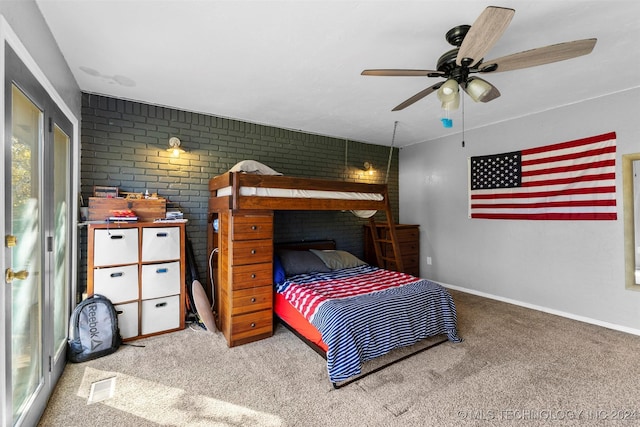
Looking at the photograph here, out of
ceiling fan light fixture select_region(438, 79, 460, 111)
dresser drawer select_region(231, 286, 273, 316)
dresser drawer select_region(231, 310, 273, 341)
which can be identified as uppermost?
ceiling fan light fixture select_region(438, 79, 460, 111)

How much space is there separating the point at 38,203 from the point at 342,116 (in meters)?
3.18

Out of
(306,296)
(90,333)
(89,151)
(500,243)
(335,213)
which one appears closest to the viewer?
(90,333)

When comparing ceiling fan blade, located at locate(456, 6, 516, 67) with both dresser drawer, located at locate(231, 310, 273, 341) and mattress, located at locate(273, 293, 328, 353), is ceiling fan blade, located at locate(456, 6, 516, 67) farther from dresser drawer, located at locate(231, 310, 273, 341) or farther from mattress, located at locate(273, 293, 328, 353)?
dresser drawer, located at locate(231, 310, 273, 341)

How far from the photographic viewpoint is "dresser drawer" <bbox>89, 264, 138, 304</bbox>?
111 inches

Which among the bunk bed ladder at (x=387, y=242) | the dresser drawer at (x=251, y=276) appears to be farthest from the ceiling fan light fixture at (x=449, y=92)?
the dresser drawer at (x=251, y=276)

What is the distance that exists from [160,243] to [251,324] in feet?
4.17

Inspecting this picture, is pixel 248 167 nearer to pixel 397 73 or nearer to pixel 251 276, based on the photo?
pixel 251 276

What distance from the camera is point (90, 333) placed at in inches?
104

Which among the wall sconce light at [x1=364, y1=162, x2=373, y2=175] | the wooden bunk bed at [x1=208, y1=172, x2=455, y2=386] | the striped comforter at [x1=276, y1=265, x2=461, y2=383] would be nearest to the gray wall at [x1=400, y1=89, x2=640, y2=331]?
the wall sconce light at [x1=364, y1=162, x2=373, y2=175]

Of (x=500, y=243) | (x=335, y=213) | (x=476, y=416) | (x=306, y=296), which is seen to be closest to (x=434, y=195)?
(x=500, y=243)

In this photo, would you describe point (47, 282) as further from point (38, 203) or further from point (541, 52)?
point (541, 52)

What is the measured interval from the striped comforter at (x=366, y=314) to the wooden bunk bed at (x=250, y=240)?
353 millimetres

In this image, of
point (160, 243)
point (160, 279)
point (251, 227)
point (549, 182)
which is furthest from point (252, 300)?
point (549, 182)

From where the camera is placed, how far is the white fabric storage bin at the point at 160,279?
304 centimetres
